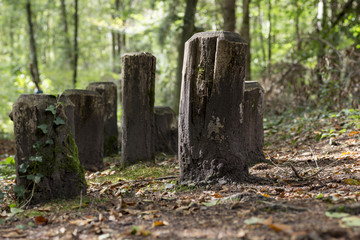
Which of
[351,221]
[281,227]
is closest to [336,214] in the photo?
[351,221]

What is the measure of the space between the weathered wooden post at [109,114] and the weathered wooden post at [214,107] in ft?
12.7

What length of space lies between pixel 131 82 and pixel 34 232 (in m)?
3.35

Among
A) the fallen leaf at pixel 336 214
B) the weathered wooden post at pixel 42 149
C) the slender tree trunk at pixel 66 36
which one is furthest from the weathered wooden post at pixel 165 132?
the slender tree trunk at pixel 66 36

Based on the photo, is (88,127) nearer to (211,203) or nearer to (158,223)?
(211,203)

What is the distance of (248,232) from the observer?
2.39 metres

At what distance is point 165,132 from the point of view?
7.35m

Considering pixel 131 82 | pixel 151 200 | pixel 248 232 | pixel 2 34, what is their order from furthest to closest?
pixel 2 34 → pixel 131 82 → pixel 151 200 → pixel 248 232

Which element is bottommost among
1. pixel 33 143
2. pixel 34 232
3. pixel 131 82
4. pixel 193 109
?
pixel 34 232

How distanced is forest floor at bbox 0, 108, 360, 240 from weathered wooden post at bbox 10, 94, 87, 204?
19cm

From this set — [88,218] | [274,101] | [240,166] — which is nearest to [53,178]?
[88,218]

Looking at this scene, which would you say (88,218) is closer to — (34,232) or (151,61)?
(34,232)

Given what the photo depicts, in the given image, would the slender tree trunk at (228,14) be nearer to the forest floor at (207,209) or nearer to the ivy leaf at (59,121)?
the forest floor at (207,209)

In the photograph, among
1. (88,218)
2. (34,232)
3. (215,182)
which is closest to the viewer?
(34,232)

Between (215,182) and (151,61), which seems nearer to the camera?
(215,182)
